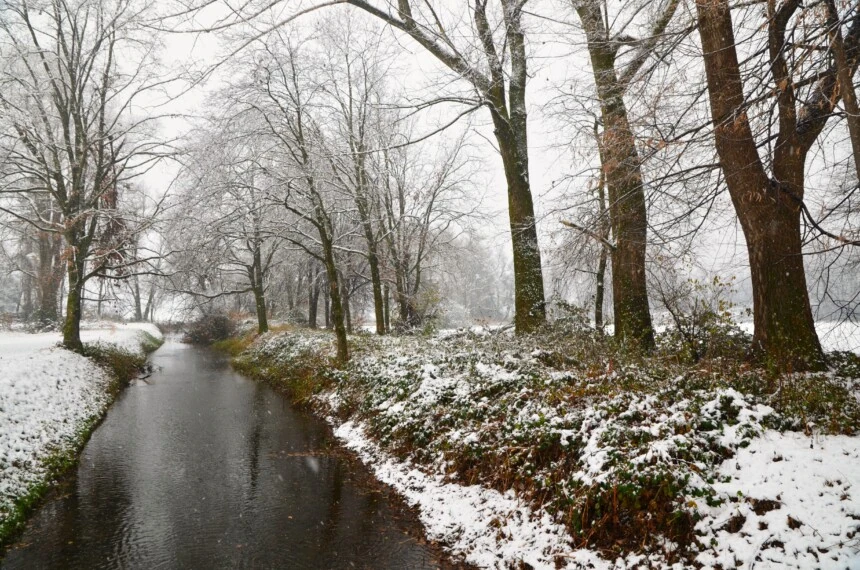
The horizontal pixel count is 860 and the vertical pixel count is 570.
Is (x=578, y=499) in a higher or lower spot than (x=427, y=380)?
lower

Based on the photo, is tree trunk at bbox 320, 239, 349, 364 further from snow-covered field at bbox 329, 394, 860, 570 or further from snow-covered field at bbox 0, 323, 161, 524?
snow-covered field at bbox 329, 394, 860, 570

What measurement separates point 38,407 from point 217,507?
15.8 feet

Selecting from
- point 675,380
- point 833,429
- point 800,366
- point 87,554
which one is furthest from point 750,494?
point 87,554

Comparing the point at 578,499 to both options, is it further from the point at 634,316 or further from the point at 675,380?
the point at 634,316

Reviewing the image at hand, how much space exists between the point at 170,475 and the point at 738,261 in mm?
9352

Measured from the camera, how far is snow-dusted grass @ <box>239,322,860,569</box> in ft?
12.1

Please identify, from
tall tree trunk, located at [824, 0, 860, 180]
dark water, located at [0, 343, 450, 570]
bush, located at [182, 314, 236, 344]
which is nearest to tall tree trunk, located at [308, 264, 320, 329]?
bush, located at [182, 314, 236, 344]

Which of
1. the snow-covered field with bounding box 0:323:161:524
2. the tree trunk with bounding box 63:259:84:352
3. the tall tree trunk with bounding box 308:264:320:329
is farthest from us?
the tall tree trunk with bounding box 308:264:320:329

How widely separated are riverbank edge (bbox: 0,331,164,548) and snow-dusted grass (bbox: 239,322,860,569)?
4502 millimetres

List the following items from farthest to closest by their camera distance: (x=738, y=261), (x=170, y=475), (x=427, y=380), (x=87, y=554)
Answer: (x=427, y=380) → (x=170, y=475) → (x=738, y=261) → (x=87, y=554)

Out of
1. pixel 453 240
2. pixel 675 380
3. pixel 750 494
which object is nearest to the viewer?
pixel 750 494

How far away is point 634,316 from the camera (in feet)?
28.6

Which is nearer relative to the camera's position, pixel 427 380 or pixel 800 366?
pixel 800 366

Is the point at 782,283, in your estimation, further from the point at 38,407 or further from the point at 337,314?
the point at 38,407
